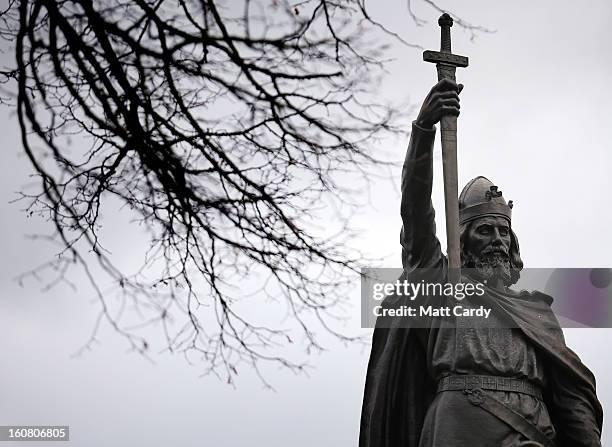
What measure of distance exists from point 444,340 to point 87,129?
2719mm

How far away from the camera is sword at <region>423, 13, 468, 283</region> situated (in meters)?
7.23

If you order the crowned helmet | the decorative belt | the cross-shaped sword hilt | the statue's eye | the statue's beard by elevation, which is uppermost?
the cross-shaped sword hilt

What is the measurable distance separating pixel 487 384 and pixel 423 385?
0.56 metres

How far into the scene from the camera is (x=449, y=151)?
7.38m

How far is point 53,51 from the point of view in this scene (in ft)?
19.4

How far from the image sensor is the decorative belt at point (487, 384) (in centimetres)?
724

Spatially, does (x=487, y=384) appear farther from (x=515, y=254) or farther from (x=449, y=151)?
(x=449, y=151)

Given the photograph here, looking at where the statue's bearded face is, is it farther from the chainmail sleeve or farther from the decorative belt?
the decorative belt

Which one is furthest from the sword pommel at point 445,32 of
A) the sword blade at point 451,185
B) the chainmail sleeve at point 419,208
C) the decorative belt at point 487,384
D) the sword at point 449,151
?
the decorative belt at point 487,384

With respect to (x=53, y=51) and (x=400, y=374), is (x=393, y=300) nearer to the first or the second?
(x=400, y=374)

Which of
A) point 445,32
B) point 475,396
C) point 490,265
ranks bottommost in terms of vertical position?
point 475,396

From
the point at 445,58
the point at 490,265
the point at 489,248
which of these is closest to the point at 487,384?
A: the point at 490,265

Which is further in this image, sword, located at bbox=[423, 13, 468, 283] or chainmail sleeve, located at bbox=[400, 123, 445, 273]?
chainmail sleeve, located at bbox=[400, 123, 445, 273]

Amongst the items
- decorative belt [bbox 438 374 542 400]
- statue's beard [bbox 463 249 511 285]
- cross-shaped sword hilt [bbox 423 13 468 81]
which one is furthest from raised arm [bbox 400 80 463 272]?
decorative belt [bbox 438 374 542 400]
